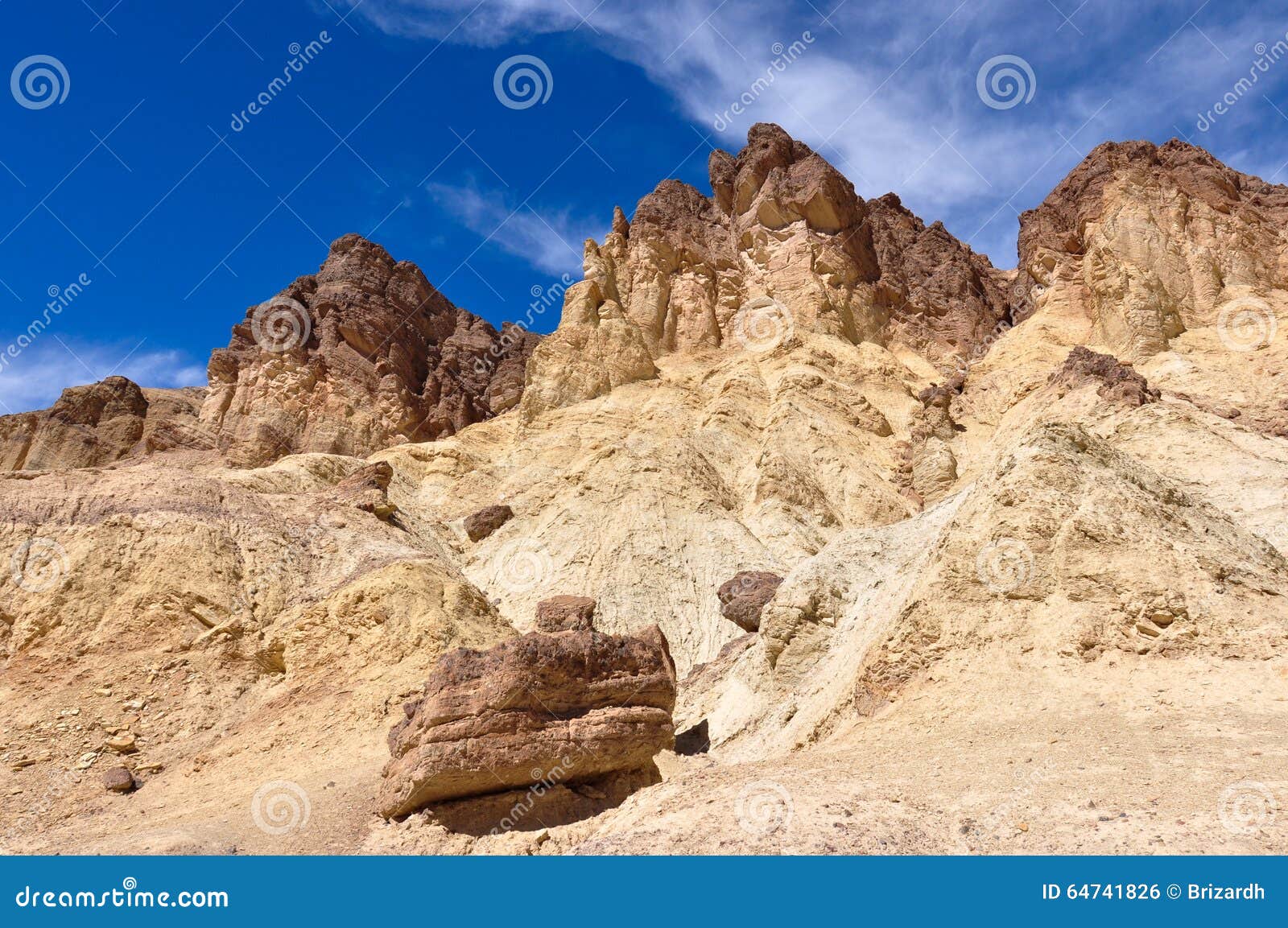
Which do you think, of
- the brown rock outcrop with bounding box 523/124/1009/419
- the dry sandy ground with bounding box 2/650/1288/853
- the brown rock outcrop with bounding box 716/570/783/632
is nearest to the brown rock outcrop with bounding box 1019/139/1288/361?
the brown rock outcrop with bounding box 523/124/1009/419

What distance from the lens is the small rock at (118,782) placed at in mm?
15875

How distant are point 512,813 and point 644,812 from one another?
181 inches

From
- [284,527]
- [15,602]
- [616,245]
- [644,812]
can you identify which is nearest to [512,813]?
[644,812]

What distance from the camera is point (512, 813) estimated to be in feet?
40.1

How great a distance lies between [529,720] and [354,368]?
1822 inches

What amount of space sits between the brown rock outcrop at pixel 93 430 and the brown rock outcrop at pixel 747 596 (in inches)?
1434

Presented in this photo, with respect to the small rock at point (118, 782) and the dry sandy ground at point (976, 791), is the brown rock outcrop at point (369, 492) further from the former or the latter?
the dry sandy ground at point (976, 791)

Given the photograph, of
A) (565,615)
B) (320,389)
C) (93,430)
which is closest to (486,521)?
(565,615)

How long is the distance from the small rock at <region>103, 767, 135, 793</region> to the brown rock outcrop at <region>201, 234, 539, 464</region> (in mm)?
34536

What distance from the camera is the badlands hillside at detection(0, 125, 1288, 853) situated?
8992mm

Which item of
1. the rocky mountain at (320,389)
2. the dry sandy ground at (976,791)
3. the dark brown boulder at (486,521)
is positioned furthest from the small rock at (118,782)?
the rocky mountain at (320,389)

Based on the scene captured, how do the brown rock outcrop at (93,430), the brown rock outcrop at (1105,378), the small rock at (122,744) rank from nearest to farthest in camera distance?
1. the small rock at (122,744)
2. the brown rock outcrop at (1105,378)
3. the brown rock outcrop at (93,430)

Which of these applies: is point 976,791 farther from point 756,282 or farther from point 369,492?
point 756,282
